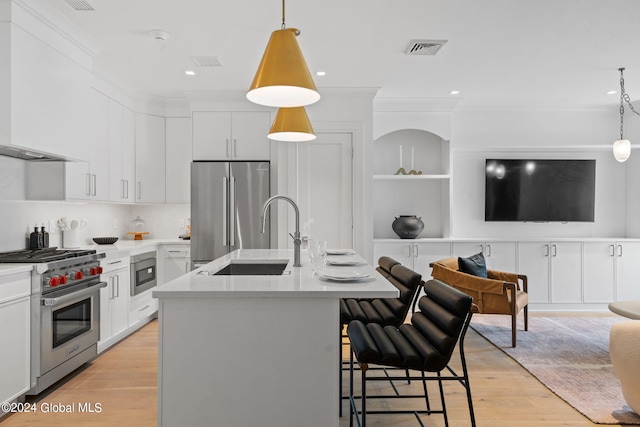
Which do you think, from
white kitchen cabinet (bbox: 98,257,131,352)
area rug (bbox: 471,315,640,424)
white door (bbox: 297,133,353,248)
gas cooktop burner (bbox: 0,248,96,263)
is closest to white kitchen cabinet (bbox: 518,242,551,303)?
area rug (bbox: 471,315,640,424)

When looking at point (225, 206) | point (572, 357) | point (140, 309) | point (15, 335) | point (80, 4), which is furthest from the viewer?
point (225, 206)

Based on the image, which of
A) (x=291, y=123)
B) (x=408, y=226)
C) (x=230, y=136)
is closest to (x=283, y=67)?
Answer: (x=291, y=123)

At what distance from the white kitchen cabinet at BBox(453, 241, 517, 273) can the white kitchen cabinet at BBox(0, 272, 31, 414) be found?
439 centimetres

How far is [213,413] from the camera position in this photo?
6.07ft

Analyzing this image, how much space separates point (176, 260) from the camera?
496 centimetres

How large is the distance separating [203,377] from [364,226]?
323 centimetres

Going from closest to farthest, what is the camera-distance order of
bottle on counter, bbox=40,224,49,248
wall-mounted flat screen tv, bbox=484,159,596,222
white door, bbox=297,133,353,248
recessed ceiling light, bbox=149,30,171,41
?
1. recessed ceiling light, bbox=149,30,171,41
2. bottle on counter, bbox=40,224,49,248
3. white door, bbox=297,133,353,248
4. wall-mounted flat screen tv, bbox=484,159,596,222

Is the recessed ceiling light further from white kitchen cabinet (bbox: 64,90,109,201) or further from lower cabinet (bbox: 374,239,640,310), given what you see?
lower cabinet (bbox: 374,239,640,310)

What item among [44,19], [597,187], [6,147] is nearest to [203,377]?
[6,147]

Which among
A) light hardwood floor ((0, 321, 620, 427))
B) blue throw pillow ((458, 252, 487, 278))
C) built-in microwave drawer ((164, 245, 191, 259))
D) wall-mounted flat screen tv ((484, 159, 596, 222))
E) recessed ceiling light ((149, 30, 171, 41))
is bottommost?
light hardwood floor ((0, 321, 620, 427))

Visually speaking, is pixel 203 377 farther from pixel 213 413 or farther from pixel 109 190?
pixel 109 190

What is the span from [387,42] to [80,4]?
225 cm

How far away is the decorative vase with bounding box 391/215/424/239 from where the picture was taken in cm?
529

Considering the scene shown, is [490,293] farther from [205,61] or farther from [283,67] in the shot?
[205,61]
